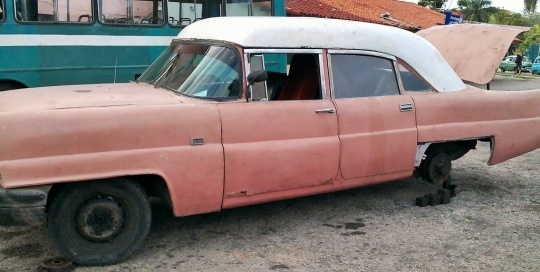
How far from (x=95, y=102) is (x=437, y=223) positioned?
10.5 ft

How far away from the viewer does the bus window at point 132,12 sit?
8289mm

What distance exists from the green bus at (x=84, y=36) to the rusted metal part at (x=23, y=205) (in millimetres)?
4796

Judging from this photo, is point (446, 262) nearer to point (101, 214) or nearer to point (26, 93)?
point (101, 214)

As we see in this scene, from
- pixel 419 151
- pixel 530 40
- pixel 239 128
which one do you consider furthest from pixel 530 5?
pixel 239 128

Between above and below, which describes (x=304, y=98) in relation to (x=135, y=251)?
above

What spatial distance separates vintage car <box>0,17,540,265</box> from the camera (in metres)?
3.62

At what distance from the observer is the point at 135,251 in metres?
4.00

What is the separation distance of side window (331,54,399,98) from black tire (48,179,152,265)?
205cm

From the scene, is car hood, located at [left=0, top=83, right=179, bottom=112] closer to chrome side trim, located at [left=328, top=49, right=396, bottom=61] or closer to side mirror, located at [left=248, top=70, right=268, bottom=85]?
side mirror, located at [left=248, top=70, right=268, bottom=85]

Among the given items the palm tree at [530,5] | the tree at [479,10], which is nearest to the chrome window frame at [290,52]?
the tree at [479,10]

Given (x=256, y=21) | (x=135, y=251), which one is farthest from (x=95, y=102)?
(x=256, y=21)

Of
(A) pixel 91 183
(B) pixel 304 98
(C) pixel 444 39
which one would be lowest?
(A) pixel 91 183

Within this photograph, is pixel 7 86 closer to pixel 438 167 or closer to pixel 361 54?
pixel 361 54

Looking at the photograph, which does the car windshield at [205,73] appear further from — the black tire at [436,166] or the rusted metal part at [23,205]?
the black tire at [436,166]
